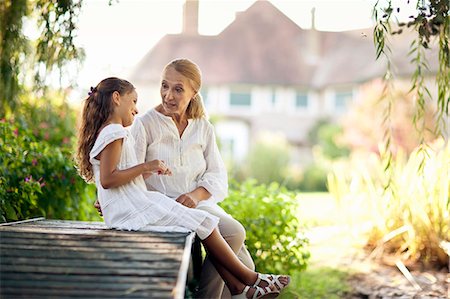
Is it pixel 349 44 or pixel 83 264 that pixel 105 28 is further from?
pixel 349 44

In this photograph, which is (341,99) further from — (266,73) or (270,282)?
(270,282)

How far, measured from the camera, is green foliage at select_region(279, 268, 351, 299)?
17.8 feet

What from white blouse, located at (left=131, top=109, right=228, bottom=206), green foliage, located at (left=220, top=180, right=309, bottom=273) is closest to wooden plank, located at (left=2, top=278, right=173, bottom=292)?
white blouse, located at (left=131, top=109, right=228, bottom=206)

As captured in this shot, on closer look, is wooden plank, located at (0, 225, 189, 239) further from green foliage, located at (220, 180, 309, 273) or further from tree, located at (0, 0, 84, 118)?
green foliage, located at (220, 180, 309, 273)

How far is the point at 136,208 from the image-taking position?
3.53 metres

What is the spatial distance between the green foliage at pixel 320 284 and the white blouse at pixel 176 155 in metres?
1.46

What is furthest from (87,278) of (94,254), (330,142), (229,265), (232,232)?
(330,142)

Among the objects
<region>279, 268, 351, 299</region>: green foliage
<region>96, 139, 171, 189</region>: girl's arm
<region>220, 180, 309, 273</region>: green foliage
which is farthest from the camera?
<region>279, 268, 351, 299</region>: green foliage

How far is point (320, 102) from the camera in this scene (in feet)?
89.8

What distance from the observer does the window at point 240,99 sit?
2686cm

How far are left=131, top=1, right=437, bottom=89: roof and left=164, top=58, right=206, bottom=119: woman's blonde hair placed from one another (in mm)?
21526

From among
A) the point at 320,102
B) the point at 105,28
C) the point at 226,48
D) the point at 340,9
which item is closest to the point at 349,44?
the point at 320,102

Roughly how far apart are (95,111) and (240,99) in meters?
23.3

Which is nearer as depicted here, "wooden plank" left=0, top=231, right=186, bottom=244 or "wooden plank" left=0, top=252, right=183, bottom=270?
"wooden plank" left=0, top=252, right=183, bottom=270
